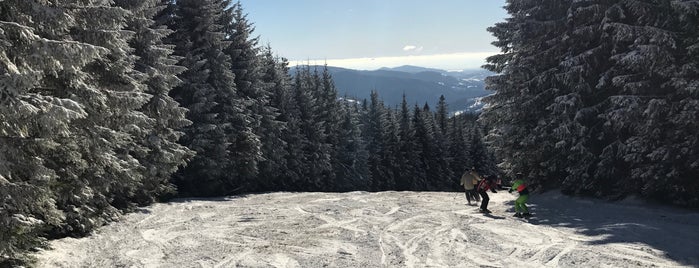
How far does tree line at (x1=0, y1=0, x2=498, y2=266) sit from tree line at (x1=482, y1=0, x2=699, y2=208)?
13858 millimetres

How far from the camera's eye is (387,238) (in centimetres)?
1218

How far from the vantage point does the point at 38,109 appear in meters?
7.36

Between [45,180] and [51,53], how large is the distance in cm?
246

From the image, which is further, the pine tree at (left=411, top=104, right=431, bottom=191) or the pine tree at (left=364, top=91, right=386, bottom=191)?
the pine tree at (left=411, top=104, right=431, bottom=191)

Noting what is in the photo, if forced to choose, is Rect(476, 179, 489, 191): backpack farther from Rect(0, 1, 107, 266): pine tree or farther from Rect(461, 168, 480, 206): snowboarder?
Rect(0, 1, 107, 266): pine tree

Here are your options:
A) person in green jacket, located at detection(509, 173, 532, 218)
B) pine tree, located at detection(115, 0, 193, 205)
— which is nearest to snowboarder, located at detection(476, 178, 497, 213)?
person in green jacket, located at detection(509, 173, 532, 218)

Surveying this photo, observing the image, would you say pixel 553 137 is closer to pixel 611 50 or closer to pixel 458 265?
pixel 611 50

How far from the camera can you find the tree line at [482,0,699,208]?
15.5 m

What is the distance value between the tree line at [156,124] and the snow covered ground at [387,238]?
1440 millimetres

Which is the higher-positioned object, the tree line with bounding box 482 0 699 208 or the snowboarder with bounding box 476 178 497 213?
the tree line with bounding box 482 0 699 208

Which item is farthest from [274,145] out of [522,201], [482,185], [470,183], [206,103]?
[522,201]

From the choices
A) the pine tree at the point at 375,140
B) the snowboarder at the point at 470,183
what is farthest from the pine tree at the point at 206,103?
the pine tree at the point at 375,140

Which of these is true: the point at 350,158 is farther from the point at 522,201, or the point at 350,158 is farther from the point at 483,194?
the point at 522,201

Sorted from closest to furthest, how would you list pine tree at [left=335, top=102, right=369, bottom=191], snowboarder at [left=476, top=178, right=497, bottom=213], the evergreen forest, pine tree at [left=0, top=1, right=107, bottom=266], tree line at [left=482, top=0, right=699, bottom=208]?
pine tree at [left=0, top=1, right=107, bottom=266] < the evergreen forest < tree line at [left=482, top=0, right=699, bottom=208] < snowboarder at [left=476, top=178, right=497, bottom=213] < pine tree at [left=335, top=102, right=369, bottom=191]
